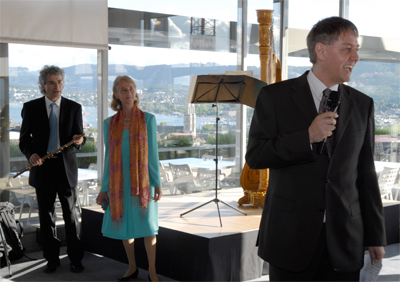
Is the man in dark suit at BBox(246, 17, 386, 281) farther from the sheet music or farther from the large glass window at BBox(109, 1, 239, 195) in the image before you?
the large glass window at BBox(109, 1, 239, 195)

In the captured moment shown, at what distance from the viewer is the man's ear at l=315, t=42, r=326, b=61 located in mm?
1767

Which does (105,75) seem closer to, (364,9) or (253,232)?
(253,232)

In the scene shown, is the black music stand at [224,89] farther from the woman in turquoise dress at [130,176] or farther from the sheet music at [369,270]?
the sheet music at [369,270]

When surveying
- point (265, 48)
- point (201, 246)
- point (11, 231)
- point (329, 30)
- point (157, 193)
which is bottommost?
point (11, 231)

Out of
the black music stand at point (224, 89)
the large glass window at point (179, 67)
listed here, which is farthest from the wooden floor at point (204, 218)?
the large glass window at point (179, 67)

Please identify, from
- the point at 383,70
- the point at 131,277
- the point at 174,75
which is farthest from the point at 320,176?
the point at 383,70

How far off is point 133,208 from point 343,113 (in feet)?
7.71

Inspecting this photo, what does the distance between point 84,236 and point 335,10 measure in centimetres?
503

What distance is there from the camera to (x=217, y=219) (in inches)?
174

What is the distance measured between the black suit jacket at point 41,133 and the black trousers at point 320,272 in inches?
112

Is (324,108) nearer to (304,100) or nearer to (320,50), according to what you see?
(304,100)

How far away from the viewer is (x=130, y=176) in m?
3.77

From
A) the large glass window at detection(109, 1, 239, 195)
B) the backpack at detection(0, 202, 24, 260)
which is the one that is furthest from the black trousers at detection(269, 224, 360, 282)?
the large glass window at detection(109, 1, 239, 195)

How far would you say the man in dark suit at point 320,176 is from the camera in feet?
5.73
